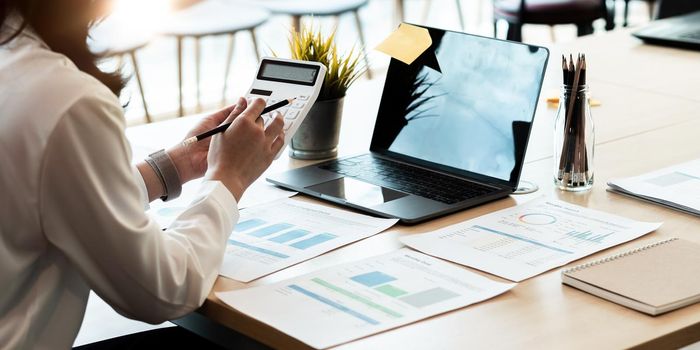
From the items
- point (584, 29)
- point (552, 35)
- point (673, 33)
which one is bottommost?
point (552, 35)

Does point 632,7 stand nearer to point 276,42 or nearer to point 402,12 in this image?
point 402,12

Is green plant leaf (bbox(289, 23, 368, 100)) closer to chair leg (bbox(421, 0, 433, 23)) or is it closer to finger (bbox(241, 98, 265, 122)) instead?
finger (bbox(241, 98, 265, 122))

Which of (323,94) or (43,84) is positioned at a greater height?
(43,84)

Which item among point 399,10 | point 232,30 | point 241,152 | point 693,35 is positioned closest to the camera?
point 241,152

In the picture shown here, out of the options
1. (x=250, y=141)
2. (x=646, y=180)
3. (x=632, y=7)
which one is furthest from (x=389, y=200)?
(x=632, y=7)

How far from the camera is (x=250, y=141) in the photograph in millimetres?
1406

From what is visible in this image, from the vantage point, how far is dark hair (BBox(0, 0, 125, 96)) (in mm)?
1135

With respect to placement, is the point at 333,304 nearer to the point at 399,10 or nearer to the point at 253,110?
the point at 253,110

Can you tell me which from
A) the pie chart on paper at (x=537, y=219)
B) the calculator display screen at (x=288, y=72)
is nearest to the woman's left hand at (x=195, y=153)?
the calculator display screen at (x=288, y=72)

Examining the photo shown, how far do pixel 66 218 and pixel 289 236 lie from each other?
0.40m

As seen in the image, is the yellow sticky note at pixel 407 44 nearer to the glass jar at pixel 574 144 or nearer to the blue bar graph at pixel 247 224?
the glass jar at pixel 574 144

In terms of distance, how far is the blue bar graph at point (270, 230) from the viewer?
4.81ft

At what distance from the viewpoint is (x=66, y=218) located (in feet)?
3.69

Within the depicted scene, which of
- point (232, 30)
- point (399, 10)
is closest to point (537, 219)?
point (232, 30)
